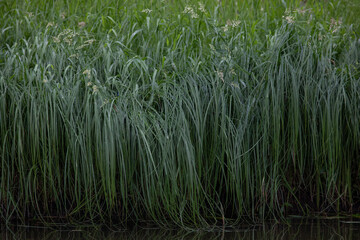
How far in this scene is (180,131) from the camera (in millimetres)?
2373

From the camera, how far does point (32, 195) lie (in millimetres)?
2516

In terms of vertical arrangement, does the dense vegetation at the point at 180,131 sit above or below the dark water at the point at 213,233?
above

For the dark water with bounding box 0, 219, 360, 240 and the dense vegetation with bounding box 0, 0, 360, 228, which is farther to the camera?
the dense vegetation with bounding box 0, 0, 360, 228

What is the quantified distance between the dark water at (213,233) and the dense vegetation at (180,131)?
0.30 feet

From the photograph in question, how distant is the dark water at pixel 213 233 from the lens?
88.8 inches

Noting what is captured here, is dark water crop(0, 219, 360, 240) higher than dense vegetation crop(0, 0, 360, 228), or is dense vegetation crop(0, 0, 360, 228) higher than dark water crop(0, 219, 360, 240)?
dense vegetation crop(0, 0, 360, 228)

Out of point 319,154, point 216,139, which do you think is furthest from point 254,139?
point 319,154

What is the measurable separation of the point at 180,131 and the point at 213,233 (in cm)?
60

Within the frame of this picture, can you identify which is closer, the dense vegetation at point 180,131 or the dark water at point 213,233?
the dark water at point 213,233

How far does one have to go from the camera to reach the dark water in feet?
7.40

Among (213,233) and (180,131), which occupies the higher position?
(180,131)

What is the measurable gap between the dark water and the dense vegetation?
91 millimetres

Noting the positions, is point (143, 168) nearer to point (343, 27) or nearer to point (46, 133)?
point (46, 133)

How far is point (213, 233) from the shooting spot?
2.31 metres
